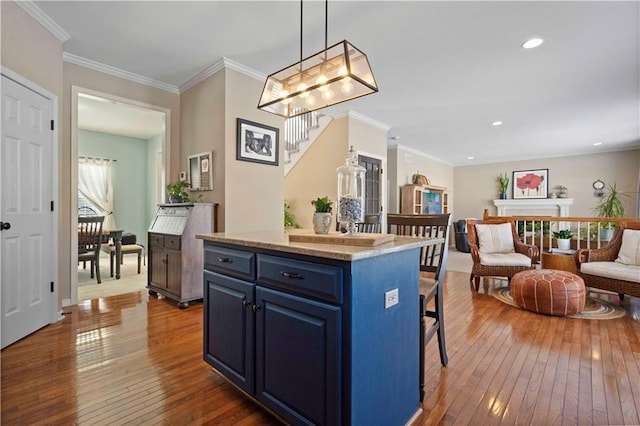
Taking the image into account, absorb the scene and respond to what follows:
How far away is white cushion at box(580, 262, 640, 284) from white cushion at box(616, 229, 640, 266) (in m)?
0.09

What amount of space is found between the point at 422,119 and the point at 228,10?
3968 millimetres

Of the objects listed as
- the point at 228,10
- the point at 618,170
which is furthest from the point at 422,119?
the point at 618,170

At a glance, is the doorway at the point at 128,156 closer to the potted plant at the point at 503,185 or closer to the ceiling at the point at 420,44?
the ceiling at the point at 420,44

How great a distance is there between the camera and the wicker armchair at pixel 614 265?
3.24 m

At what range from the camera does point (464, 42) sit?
10.1 feet

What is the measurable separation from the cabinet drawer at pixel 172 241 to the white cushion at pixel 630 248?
5154 millimetres

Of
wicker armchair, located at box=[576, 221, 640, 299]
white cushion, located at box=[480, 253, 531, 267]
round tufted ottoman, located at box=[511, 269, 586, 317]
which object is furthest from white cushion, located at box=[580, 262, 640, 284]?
white cushion, located at box=[480, 253, 531, 267]

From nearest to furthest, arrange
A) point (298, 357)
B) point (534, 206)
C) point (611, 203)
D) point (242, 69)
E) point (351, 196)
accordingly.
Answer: point (298, 357) → point (351, 196) → point (242, 69) → point (611, 203) → point (534, 206)

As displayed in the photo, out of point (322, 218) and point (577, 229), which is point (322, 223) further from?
point (577, 229)

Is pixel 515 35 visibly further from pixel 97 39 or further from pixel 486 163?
pixel 486 163

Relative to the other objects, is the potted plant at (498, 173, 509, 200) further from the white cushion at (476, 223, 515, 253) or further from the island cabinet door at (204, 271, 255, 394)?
the island cabinet door at (204, 271, 255, 394)

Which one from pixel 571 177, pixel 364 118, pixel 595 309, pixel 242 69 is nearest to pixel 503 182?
pixel 571 177

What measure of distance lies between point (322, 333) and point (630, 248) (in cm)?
428

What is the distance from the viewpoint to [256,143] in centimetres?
388
